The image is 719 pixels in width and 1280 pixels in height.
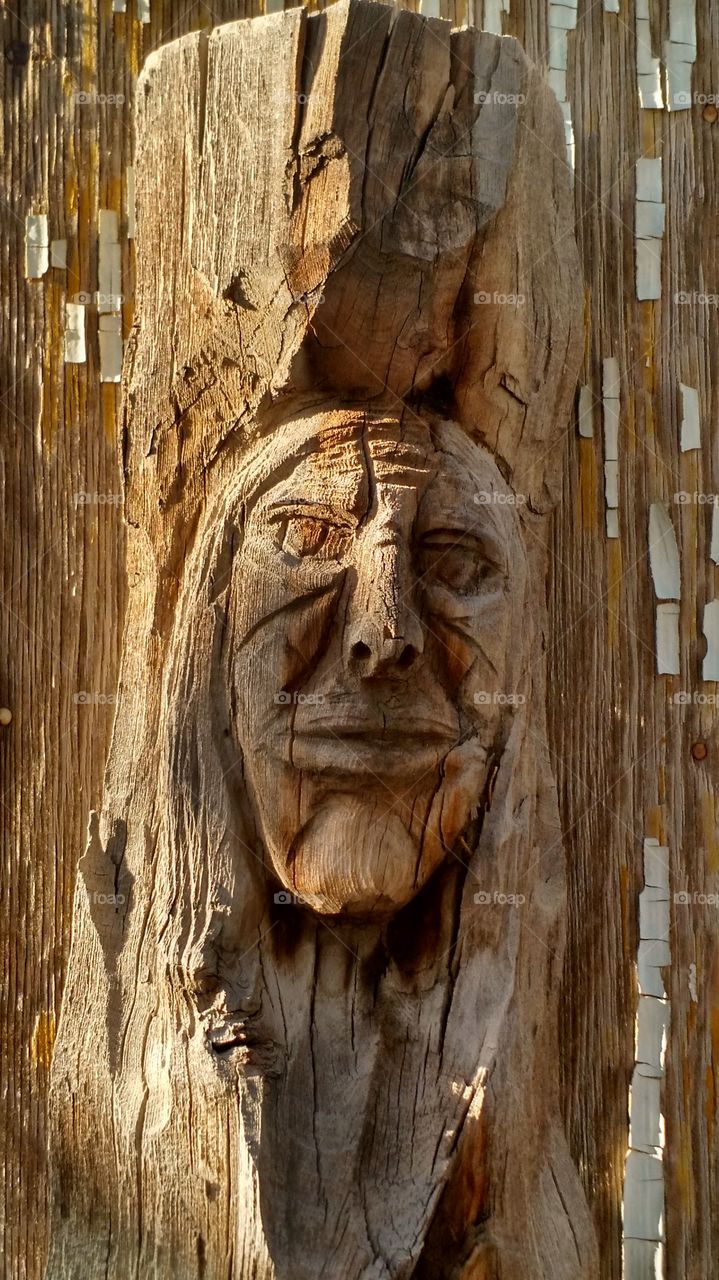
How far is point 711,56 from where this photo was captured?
12.4 ft

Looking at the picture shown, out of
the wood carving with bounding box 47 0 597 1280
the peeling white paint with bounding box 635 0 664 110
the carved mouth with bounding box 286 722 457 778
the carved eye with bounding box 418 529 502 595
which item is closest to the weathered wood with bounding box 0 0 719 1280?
the peeling white paint with bounding box 635 0 664 110

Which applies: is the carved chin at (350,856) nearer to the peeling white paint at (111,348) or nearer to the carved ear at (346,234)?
the carved ear at (346,234)

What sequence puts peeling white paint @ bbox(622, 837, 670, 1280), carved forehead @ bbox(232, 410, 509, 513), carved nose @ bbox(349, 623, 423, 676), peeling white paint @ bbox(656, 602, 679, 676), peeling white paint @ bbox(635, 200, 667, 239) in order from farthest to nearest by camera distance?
peeling white paint @ bbox(635, 200, 667, 239) < peeling white paint @ bbox(656, 602, 679, 676) < peeling white paint @ bbox(622, 837, 670, 1280) < carved forehead @ bbox(232, 410, 509, 513) < carved nose @ bbox(349, 623, 423, 676)

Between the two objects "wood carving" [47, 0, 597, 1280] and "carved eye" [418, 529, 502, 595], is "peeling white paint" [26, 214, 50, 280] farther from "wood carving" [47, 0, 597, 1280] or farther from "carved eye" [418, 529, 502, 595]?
"carved eye" [418, 529, 502, 595]

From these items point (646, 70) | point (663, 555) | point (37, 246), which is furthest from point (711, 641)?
point (37, 246)

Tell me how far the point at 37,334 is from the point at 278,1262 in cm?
202

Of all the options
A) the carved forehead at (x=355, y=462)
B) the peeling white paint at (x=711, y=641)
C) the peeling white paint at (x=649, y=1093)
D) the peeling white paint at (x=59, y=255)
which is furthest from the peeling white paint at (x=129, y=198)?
the peeling white paint at (x=649, y=1093)

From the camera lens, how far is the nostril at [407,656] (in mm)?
2789

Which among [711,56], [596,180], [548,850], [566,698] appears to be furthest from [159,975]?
[711,56]

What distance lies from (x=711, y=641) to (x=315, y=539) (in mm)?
1133

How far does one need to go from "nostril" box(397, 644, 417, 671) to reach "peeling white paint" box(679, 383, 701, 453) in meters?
1.14

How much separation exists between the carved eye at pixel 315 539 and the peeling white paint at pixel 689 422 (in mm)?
1104

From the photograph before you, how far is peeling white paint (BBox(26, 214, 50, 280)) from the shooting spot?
12.0ft

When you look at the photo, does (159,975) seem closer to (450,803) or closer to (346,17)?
(450,803)
